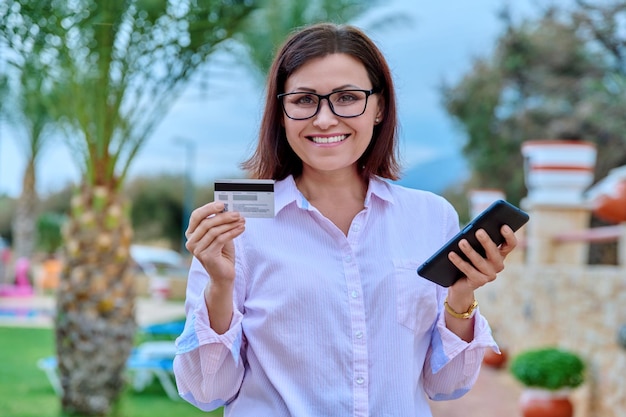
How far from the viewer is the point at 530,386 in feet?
21.5

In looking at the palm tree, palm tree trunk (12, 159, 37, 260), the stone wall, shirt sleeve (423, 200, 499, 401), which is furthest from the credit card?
palm tree trunk (12, 159, 37, 260)

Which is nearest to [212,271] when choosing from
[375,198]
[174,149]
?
[375,198]

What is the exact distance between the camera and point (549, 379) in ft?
20.8

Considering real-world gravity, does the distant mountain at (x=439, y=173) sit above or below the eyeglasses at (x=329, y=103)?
below

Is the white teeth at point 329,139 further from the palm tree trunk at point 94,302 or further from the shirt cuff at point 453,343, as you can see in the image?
the palm tree trunk at point 94,302

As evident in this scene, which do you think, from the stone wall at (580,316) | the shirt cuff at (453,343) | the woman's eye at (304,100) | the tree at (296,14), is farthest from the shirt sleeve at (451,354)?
the tree at (296,14)

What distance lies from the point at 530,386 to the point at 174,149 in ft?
94.5

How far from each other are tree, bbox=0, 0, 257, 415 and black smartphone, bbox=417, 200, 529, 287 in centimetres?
490

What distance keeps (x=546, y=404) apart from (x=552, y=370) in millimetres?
272

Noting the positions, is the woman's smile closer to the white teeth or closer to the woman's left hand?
the white teeth

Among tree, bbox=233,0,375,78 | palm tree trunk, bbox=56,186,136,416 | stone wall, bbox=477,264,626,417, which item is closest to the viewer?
stone wall, bbox=477,264,626,417

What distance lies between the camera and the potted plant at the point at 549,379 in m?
6.34

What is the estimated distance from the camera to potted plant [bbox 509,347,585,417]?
20.8 ft

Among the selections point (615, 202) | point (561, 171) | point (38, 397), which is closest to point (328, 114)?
point (615, 202)
